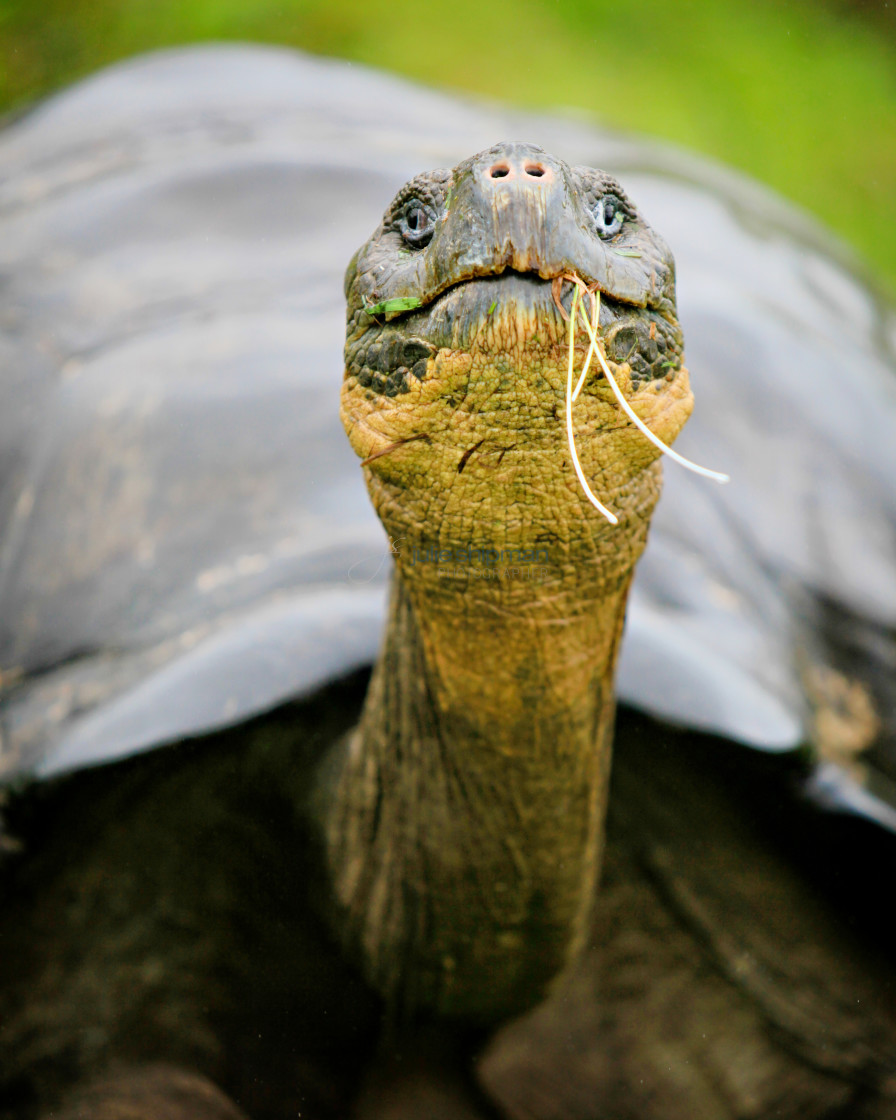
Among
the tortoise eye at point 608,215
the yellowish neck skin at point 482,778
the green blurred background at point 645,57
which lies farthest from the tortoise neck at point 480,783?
the green blurred background at point 645,57

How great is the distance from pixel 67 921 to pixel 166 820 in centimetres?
31

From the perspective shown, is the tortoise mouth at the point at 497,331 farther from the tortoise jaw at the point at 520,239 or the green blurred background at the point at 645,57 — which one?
the green blurred background at the point at 645,57

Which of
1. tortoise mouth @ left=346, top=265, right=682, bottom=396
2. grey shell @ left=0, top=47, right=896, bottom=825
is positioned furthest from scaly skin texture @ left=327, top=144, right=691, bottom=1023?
grey shell @ left=0, top=47, right=896, bottom=825

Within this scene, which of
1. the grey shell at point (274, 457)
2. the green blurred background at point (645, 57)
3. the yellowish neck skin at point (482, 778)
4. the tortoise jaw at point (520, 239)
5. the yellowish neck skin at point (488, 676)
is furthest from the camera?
the green blurred background at point (645, 57)

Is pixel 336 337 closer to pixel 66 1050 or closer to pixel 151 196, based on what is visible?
pixel 151 196

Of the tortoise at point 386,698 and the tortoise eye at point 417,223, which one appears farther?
the tortoise at point 386,698

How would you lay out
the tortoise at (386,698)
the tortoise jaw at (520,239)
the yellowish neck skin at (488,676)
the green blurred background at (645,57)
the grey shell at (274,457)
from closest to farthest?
the tortoise jaw at (520,239), the yellowish neck skin at (488,676), the tortoise at (386,698), the grey shell at (274,457), the green blurred background at (645,57)

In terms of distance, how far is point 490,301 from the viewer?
1.38m

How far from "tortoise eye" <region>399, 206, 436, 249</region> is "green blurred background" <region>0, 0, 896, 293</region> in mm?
5233

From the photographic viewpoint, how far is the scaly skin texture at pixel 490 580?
4.59 feet

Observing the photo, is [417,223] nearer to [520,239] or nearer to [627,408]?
[520,239]

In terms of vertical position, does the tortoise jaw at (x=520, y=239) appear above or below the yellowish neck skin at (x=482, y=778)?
above

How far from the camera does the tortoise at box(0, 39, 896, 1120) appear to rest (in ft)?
5.90

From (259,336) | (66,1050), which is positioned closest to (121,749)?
(66,1050)
